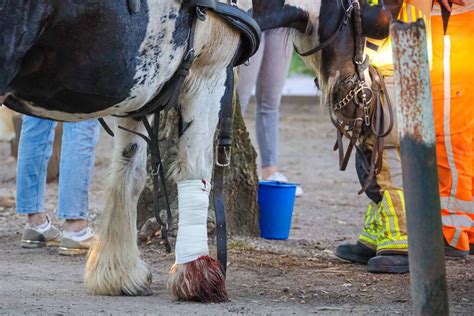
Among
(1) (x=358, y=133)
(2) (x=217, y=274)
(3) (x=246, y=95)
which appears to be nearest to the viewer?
(2) (x=217, y=274)

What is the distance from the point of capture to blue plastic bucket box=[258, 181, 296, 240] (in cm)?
612

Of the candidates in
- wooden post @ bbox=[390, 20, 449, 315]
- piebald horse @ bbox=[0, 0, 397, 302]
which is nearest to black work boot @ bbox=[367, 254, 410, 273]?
piebald horse @ bbox=[0, 0, 397, 302]

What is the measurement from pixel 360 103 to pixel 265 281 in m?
1.01

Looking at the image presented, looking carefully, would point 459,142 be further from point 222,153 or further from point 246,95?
point 246,95

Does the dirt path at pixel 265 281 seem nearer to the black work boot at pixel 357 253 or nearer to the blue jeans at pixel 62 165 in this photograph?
the black work boot at pixel 357 253

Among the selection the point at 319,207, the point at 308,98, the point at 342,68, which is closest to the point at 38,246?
the point at 342,68

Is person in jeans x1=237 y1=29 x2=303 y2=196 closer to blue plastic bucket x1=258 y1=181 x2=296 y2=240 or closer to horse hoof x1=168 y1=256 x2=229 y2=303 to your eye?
blue plastic bucket x1=258 y1=181 x2=296 y2=240

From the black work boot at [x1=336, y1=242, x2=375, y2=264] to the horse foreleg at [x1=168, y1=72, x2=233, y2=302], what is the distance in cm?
154

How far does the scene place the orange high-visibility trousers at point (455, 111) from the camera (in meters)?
5.30

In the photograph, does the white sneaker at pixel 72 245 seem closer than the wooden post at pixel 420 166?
No

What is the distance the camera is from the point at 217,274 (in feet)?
13.8

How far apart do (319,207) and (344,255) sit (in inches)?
96.2

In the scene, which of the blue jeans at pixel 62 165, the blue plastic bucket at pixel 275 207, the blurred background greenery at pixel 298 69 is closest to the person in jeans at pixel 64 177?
the blue jeans at pixel 62 165

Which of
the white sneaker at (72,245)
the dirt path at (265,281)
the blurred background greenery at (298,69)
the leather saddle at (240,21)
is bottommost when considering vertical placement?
the dirt path at (265,281)
